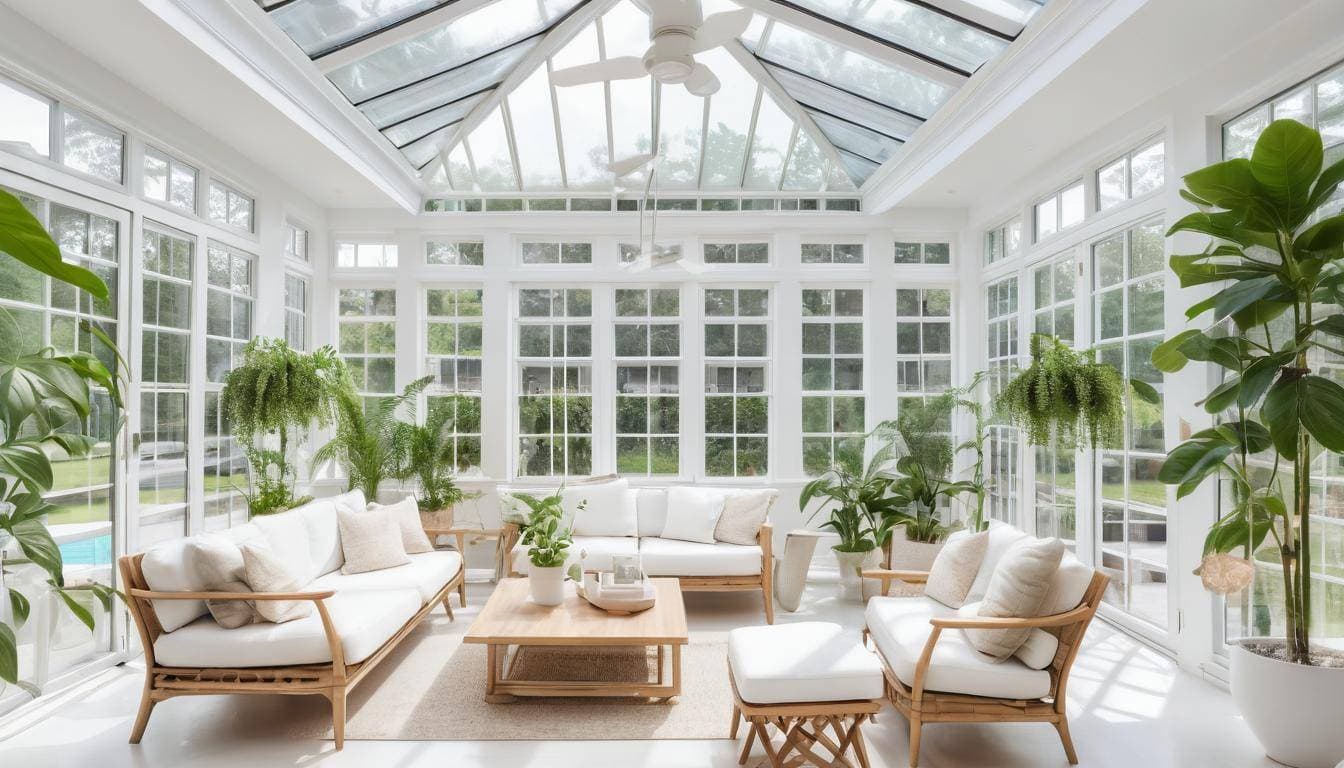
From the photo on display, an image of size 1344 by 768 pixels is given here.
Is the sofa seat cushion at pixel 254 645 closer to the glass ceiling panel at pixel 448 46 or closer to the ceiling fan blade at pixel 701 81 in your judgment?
the ceiling fan blade at pixel 701 81

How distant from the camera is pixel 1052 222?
5590 millimetres

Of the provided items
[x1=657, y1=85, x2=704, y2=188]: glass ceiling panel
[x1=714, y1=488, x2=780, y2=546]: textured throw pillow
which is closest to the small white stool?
[x1=714, y1=488, x2=780, y2=546]: textured throw pillow

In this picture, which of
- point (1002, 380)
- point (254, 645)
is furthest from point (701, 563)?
point (1002, 380)

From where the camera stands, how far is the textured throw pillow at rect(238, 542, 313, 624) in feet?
11.1

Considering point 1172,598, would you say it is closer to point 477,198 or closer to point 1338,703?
point 1338,703

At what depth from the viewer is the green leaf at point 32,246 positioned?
0.97 metres

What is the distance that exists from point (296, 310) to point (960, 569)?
5.67 metres

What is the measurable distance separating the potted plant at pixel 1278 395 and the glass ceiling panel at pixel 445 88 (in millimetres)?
4252

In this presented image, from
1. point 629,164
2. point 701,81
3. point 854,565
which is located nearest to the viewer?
point 701,81

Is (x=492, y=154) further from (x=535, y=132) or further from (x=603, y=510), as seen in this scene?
(x=603, y=510)

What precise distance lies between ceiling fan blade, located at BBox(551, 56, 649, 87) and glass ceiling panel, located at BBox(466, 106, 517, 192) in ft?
9.97

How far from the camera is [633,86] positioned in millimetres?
6020

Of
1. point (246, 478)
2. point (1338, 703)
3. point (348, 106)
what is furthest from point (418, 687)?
point (1338, 703)

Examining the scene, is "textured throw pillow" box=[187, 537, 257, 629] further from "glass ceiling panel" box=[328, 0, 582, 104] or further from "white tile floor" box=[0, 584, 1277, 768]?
"glass ceiling panel" box=[328, 0, 582, 104]
